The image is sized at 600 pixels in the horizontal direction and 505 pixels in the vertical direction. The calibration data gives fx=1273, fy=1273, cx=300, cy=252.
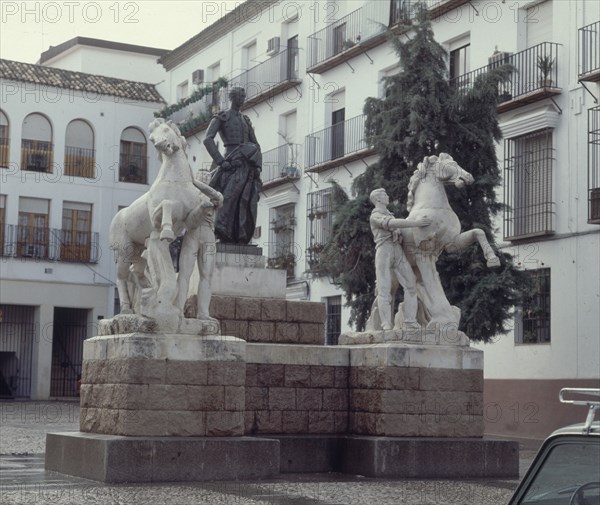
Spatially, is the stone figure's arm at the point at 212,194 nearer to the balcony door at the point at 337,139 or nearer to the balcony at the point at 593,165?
the balcony at the point at 593,165

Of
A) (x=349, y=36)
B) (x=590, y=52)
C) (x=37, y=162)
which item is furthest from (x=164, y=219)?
(x=37, y=162)

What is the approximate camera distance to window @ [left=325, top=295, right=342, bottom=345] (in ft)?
101

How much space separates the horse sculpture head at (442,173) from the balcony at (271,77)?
19.3m

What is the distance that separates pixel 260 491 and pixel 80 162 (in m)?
30.8

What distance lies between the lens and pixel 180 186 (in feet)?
39.3

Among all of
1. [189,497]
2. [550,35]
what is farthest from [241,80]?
[189,497]

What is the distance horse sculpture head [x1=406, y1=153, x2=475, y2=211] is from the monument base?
8.74 ft

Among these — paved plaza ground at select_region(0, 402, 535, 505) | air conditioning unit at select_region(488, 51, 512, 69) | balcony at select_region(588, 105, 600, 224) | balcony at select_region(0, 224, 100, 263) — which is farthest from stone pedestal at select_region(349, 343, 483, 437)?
balcony at select_region(0, 224, 100, 263)

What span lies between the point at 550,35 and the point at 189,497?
52.0 ft

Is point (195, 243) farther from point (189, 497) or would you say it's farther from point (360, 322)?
point (360, 322)

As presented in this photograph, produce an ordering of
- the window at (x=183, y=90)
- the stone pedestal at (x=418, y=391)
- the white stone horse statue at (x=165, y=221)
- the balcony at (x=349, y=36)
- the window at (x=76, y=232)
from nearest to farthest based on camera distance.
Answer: the white stone horse statue at (x=165, y=221)
the stone pedestal at (x=418, y=391)
the balcony at (x=349, y=36)
the window at (x=76, y=232)
the window at (x=183, y=90)

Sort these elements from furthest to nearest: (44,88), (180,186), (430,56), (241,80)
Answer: (44,88)
(241,80)
(430,56)
(180,186)

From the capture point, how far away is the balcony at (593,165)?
21.8 meters

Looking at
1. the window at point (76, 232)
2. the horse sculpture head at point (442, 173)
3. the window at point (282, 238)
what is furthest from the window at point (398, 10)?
the window at point (76, 232)
